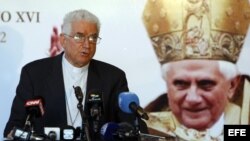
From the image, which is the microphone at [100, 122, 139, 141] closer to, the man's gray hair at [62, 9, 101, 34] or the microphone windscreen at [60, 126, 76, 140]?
the microphone windscreen at [60, 126, 76, 140]

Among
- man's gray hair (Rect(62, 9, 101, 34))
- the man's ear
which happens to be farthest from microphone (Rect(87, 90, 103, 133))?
the man's ear

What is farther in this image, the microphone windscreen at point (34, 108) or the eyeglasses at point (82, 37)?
the eyeglasses at point (82, 37)

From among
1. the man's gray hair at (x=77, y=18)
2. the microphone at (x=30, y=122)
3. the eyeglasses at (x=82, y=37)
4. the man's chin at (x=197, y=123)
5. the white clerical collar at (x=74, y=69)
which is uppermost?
the man's gray hair at (x=77, y=18)

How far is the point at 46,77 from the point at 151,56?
29.7 inches

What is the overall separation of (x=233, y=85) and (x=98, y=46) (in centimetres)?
100

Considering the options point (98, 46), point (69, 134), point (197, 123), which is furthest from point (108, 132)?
point (197, 123)

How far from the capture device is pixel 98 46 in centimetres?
336

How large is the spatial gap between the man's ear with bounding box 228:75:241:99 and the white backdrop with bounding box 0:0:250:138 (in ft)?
0.26

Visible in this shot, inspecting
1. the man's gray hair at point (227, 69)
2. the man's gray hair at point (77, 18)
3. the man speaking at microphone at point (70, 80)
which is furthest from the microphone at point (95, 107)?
the man's gray hair at point (227, 69)

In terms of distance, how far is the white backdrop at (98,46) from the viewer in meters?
3.34

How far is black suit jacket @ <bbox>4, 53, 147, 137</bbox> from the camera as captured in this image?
3.05 m

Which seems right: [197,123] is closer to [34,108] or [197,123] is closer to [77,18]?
[77,18]

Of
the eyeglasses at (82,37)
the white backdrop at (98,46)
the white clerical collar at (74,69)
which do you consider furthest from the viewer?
the white backdrop at (98,46)

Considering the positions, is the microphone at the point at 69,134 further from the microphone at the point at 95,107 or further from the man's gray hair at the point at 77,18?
the man's gray hair at the point at 77,18
